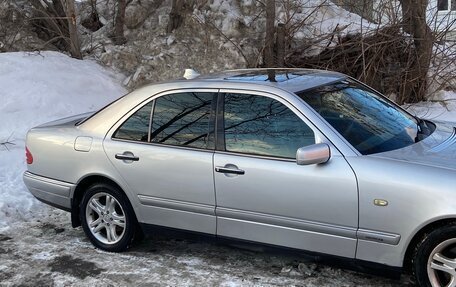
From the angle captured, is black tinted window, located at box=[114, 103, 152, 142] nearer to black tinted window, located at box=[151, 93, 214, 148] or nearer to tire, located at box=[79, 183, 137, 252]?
black tinted window, located at box=[151, 93, 214, 148]

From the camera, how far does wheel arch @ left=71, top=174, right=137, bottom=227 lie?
4465mm

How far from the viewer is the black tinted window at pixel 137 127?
434cm

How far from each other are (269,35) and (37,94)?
4203mm

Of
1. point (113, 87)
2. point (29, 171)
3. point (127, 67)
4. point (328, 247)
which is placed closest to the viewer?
point (328, 247)

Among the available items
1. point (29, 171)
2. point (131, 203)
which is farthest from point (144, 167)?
point (29, 171)

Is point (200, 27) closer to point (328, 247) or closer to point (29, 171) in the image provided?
point (29, 171)

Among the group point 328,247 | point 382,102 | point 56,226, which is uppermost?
point 382,102

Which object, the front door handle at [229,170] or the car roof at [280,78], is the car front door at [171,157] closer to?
the front door handle at [229,170]

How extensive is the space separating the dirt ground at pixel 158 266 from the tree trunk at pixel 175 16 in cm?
708

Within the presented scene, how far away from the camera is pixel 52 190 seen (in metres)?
4.75

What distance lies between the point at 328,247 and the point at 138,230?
67.0 inches

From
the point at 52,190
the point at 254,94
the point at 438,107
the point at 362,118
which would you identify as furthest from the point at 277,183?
the point at 438,107

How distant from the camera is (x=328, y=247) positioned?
3.60m

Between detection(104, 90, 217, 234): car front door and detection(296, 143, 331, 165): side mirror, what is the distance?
0.76 m
